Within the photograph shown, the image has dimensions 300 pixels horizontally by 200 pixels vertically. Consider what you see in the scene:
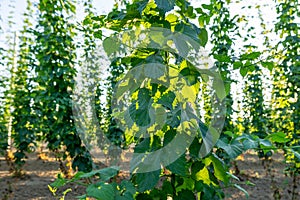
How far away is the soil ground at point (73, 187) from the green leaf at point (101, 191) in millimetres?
3383

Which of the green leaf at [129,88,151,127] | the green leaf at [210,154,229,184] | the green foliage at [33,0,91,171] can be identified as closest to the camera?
the green leaf at [129,88,151,127]

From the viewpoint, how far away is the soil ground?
482cm

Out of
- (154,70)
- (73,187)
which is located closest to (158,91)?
(154,70)

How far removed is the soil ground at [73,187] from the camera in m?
4.82

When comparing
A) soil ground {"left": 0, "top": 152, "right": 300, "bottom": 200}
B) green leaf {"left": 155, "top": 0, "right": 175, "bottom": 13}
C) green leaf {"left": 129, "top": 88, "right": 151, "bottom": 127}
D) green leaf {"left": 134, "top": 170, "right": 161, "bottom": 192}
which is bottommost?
soil ground {"left": 0, "top": 152, "right": 300, "bottom": 200}

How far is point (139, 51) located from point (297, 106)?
3.22 metres

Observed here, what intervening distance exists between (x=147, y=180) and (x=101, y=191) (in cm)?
15

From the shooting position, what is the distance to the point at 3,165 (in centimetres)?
705

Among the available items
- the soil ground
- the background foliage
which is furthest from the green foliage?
the soil ground

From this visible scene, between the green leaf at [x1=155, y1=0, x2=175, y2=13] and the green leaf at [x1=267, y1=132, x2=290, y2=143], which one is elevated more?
the green leaf at [x1=155, y1=0, x2=175, y2=13]

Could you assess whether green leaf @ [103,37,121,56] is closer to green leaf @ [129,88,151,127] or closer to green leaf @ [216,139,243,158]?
green leaf @ [129,88,151,127]

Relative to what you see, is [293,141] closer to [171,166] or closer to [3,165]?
[171,166]

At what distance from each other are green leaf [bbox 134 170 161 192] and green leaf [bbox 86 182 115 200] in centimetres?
9

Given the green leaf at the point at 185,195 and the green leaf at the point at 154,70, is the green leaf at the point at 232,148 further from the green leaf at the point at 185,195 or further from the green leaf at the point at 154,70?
the green leaf at the point at 154,70
